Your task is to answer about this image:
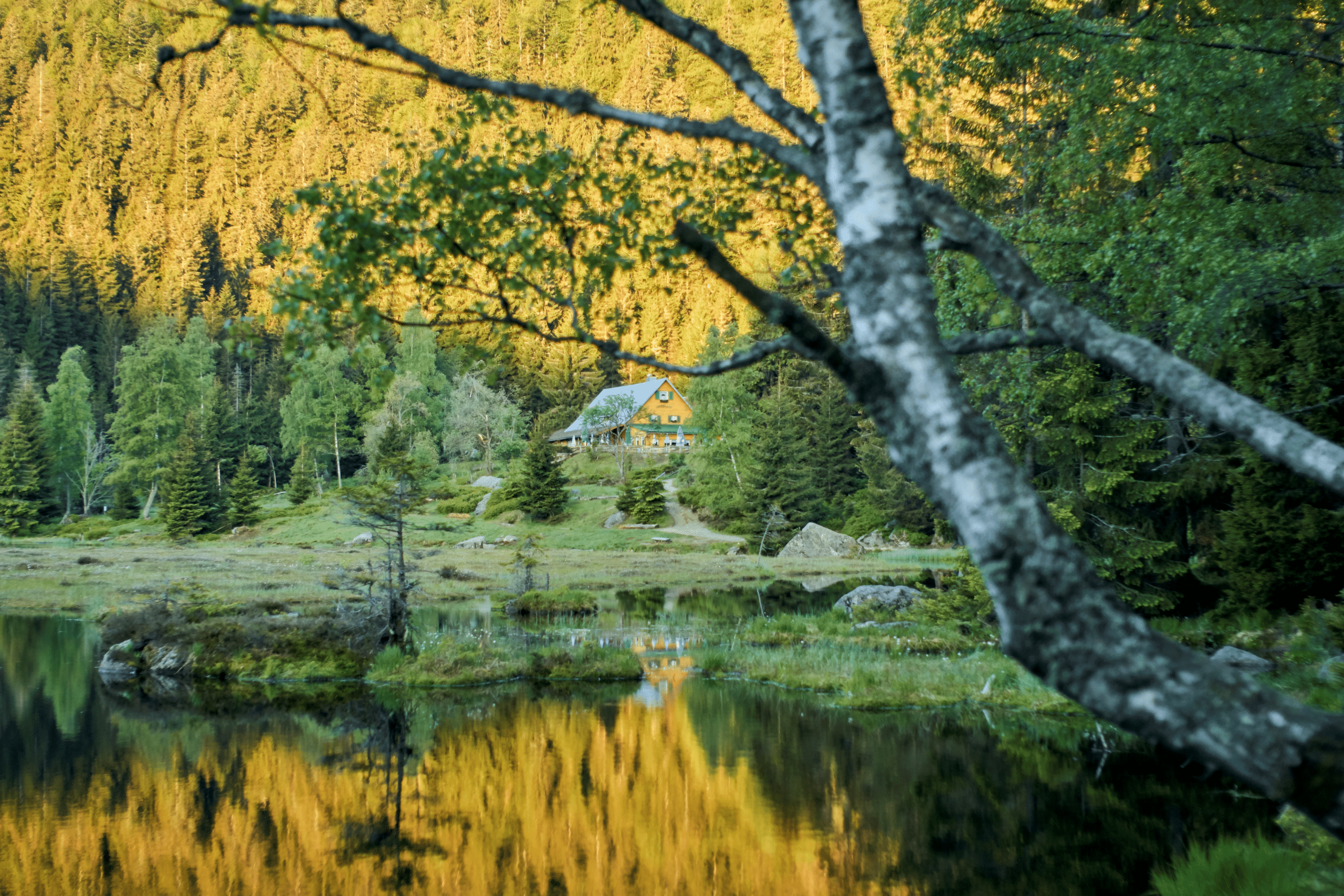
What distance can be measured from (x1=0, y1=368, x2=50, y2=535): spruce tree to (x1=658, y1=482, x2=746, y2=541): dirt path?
3957 cm

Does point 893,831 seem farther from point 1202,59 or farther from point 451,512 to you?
point 451,512

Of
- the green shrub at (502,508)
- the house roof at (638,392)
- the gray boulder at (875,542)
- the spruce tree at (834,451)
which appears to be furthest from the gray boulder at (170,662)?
the house roof at (638,392)

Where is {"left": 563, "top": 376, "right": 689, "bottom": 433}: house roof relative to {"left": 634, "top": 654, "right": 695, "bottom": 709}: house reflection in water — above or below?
above

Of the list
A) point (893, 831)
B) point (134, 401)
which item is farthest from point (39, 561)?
point (893, 831)

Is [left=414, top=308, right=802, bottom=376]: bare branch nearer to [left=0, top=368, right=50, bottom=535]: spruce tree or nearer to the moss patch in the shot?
the moss patch

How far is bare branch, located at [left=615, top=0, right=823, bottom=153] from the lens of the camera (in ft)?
13.3

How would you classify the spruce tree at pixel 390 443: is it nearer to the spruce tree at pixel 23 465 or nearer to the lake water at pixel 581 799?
the spruce tree at pixel 23 465

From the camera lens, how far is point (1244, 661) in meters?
13.6

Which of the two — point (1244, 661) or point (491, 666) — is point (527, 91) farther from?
point (491, 666)

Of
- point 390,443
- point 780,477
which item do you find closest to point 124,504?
point 390,443

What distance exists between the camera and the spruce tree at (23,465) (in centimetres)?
5359

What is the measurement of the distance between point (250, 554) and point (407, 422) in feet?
111

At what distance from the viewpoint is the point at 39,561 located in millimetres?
38875

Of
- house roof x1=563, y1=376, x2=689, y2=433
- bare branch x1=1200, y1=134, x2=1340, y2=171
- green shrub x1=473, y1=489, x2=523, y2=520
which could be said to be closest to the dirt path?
green shrub x1=473, y1=489, x2=523, y2=520
